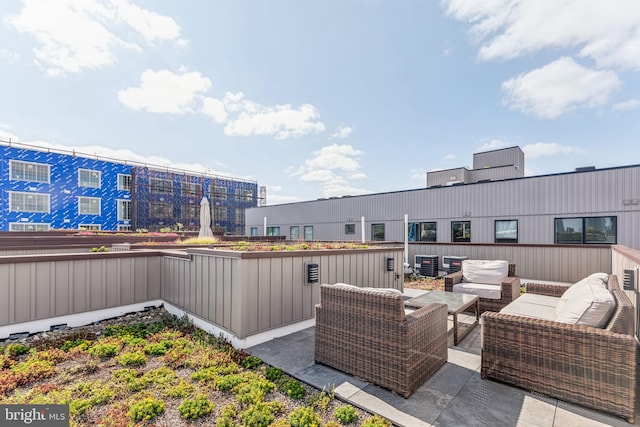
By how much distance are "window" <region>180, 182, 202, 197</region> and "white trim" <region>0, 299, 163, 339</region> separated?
3318cm

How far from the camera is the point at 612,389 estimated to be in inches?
90.7

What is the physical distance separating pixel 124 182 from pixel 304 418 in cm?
3592

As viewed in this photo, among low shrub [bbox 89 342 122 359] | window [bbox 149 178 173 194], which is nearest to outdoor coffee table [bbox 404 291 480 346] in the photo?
low shrub [bbox 89 342 122 359]

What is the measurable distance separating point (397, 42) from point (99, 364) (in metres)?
11.4

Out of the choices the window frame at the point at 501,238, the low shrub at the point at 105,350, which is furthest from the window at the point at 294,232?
the low shrub at the point at 105,350

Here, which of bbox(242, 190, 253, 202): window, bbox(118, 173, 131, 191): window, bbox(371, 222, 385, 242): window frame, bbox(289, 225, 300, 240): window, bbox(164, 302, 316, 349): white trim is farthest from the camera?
bbox(242, 190, 253, 202): window

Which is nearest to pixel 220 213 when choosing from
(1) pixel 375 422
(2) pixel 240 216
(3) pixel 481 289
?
(2) pixel 240 216

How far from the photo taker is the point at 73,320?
14.7 ft

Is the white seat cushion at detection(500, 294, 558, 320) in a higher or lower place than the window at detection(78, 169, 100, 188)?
lower

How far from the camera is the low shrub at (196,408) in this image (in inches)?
91.7

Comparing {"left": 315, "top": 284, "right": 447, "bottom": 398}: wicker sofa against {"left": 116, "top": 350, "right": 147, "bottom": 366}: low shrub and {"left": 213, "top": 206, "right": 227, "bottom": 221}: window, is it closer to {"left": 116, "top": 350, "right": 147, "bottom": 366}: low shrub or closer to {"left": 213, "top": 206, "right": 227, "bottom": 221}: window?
{"left": 116, "top": 350, "right": 147, "bottom": 366}: low shrub

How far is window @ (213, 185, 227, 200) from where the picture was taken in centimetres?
3816

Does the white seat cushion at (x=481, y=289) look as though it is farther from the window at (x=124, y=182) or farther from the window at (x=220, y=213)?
the window at (x=220, y=213)

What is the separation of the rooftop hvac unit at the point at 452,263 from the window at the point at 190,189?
33.5 m
